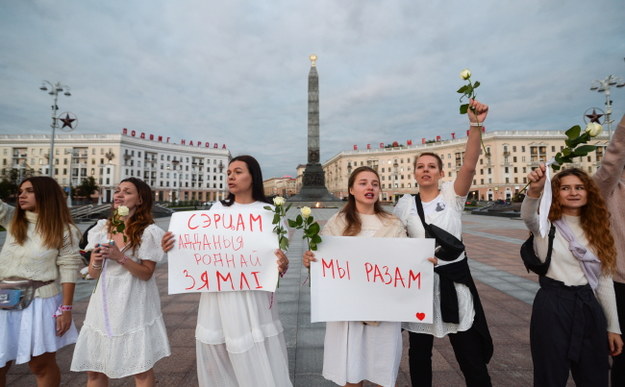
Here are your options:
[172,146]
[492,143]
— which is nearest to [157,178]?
[172,146]

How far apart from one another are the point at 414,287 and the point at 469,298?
0.39m

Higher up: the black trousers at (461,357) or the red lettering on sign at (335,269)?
the red lettering on sign at (335,269)

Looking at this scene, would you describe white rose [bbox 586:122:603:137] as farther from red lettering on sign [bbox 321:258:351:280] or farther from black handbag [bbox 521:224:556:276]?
red lettering on sign [bbox 321:258:351:280]

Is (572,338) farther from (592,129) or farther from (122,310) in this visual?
(122,310)

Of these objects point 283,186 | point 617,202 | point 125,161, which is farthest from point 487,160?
point 283,186

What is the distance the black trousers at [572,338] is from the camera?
1.80m

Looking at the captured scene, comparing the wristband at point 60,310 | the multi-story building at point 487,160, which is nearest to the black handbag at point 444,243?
the wristband at point 60,310

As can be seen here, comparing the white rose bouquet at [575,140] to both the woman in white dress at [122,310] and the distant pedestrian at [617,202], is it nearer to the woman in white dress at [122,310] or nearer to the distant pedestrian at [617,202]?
the distant pedestrian at [617,202]

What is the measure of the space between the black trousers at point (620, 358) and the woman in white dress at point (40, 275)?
3760 millimetres

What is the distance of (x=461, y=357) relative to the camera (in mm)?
2002

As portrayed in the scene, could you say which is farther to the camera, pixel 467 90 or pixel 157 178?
pixel 157 178

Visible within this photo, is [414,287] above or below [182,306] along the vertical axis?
above

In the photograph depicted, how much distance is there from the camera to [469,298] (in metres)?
1.97

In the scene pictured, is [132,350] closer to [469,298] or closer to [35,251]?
[35,251]
